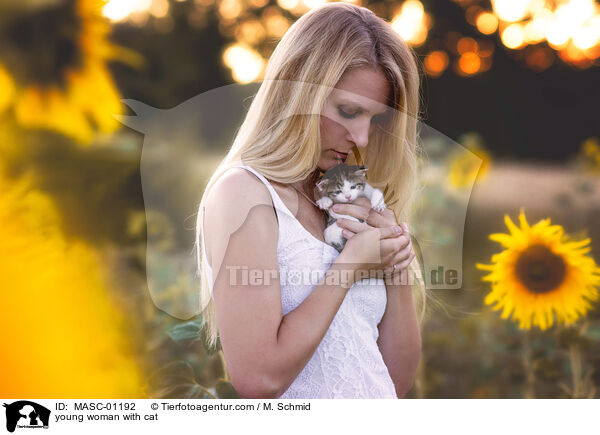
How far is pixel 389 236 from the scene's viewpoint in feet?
2.82

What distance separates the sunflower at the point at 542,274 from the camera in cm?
114

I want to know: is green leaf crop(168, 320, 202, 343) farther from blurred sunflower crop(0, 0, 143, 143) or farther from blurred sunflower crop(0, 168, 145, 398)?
blurred sunflower crop(0, 0, 143, 143)

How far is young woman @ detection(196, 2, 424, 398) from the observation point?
28.2 inches

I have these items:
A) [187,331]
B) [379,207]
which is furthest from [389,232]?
[187,331]

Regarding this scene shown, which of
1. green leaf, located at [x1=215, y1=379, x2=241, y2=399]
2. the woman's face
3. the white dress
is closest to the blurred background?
green leaf, located at [x1=215, y1=379, x2=241, y2=399]

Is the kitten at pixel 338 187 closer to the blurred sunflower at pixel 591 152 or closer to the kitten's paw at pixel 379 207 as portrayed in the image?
the kitten's paw at pixel 379 207

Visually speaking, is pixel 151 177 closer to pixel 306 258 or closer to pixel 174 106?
pixel 174 106

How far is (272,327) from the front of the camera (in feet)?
2.32

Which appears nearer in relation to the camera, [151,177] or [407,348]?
[407,348]

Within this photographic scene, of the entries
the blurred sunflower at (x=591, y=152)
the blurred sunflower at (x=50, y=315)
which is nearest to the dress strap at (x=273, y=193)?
the blurred sunflower at (x=50, y=315)

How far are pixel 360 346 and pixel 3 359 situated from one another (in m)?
0.91
